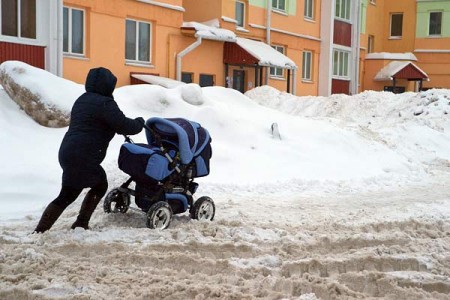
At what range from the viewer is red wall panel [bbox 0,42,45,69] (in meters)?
15.2

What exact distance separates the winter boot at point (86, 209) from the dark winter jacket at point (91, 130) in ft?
0.79

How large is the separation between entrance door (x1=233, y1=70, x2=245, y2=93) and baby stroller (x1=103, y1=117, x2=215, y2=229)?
17.9m

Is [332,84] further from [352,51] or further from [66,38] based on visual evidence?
[66,38]

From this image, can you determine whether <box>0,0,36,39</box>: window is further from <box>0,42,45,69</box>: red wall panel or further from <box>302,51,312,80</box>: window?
<box>302,51,312,80</box>: window

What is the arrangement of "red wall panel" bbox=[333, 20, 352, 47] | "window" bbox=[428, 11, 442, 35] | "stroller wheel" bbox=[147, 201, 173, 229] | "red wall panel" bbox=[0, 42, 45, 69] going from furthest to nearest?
"window" bbox=[428, 11, 442, 35] → "red wall panel" bbox=[333, 20, 352, 47] → "red wall panel" bbox=[0, 42, 45, 69] → "stroller wheel" bbox=[147, 201, 173, 229]

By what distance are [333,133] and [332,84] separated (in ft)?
60.6

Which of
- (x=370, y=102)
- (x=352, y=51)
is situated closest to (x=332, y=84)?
(x=352, y=51)

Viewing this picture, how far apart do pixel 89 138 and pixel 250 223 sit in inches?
83.3

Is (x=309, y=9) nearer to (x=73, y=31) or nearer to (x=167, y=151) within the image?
(x=73, y=31)

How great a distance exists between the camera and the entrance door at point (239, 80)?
24.7 m

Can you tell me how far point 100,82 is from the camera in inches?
237

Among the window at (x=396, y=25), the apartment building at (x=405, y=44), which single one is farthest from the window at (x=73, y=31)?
the window at (x=396, y=25)

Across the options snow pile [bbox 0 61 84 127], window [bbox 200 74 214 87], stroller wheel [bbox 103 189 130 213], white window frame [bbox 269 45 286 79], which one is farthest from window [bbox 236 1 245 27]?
stroller wheel [bbox 103 189 130 213]

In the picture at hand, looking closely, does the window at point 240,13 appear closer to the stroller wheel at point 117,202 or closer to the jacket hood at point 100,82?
the stroller wheel at point 117,202
